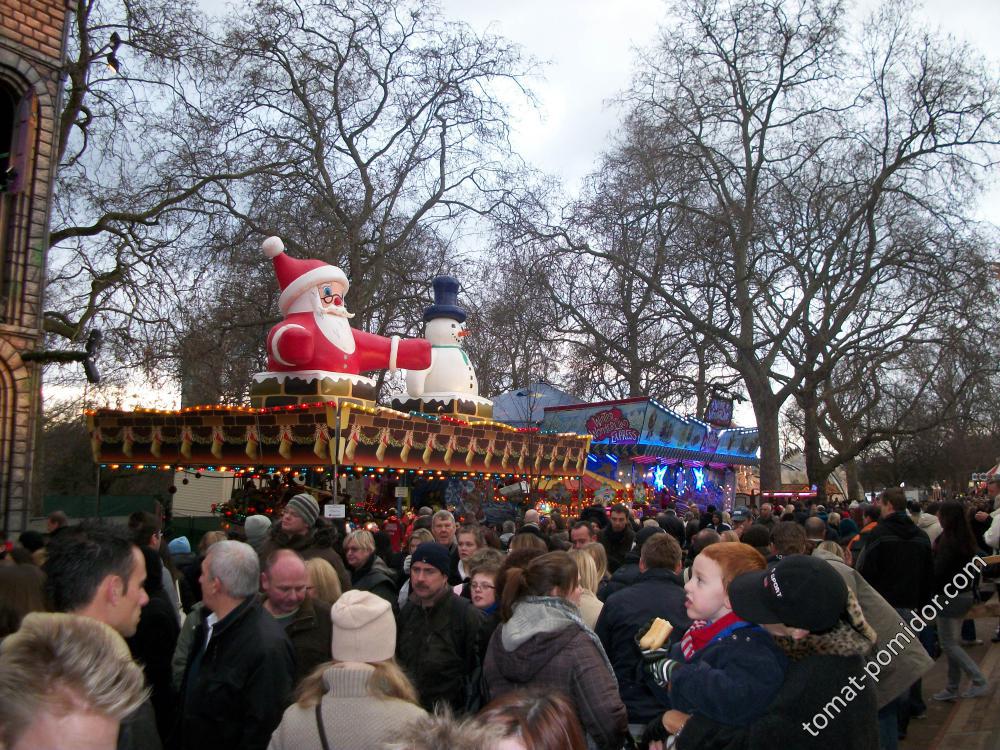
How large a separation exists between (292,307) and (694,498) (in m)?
17.0

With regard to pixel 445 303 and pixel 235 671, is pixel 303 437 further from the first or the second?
pixel 235 671

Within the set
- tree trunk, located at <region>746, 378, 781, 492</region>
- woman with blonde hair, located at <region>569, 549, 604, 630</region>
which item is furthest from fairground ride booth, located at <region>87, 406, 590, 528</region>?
woman with blonde hair, located at <region>569, 549, 604, 630</region>

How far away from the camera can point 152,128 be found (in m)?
17.3

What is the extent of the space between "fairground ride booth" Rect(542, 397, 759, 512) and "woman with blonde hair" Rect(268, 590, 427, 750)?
1920 centimetres

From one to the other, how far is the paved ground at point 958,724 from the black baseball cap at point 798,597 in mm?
4057

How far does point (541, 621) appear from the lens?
11.9 feet

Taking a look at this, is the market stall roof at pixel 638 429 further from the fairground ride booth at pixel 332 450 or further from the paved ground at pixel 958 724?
the paved ground at pixel 958 724

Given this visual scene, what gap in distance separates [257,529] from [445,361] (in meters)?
11.5

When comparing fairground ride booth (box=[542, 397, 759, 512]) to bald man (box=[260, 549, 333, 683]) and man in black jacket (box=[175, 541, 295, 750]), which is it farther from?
man in black jacket (box=[175, 541, 295, 750])

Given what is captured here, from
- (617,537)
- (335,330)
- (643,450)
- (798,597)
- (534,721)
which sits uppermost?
(335,330)

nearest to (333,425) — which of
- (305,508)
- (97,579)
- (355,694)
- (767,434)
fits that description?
(305,508)

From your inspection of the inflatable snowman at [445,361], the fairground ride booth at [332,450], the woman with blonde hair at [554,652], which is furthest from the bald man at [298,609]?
the inflatable snowman at [445,361]

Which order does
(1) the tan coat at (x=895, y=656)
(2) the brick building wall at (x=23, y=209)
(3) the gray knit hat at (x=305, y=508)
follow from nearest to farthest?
(1) the tan coat at (x=895, y=656)
(3) the gray knit hat at (x=305, y=508)
(2) the brick building wall at (x=23, y=209)

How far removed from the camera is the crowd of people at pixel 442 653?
1851 millimetres
